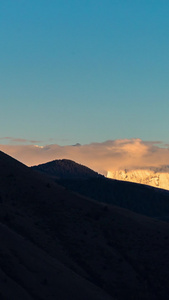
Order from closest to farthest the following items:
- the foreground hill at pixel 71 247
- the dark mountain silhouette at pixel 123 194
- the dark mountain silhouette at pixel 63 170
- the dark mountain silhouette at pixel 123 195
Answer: the foreground hill at pixel 71 247 → the dark mountain silhouette at pixel 123 194 → the dark mountain silhouette at pixel 123 195 → the dark mountain silhouette at pixel 63 170

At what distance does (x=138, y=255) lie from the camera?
62406 millimetres

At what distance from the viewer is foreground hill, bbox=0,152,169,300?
47.7 metres

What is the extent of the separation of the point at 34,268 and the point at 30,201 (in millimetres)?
22041

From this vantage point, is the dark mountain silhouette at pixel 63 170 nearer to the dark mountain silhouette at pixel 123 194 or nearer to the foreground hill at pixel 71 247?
the dark mountain silhouette at pixel 123 194

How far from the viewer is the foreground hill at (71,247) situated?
47656mm

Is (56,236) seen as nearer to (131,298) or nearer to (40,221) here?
(40,221)

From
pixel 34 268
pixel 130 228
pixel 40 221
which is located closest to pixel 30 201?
pixel 40 221

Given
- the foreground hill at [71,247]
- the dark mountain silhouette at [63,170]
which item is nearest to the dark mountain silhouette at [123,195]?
the dark mountain silhouette at [63,170]

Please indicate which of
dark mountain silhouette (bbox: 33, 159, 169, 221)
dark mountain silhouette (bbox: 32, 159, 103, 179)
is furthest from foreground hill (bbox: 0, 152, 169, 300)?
dark mountain silhouette (bbox: 32, 159, 103, 179)

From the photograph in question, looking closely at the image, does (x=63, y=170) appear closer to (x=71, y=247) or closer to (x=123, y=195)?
(x=123, y=195)

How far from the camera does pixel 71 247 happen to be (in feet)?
197

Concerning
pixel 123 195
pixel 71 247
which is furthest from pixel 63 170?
pixel 71 247

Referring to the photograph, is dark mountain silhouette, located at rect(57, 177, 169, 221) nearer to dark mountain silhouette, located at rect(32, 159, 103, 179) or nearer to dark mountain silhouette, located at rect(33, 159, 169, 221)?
dark mountain silhouette, located at rect(33, 159, 169, 221)

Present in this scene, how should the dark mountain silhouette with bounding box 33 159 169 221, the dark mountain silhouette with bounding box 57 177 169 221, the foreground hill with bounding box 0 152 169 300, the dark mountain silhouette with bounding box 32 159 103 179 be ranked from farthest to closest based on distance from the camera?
the dark mountain silhouette with bounding box 32 159 103 179 → the dark mountain silhouette with bounding box 57 177 169 221 → the dark mountain silhouette with bounding box 33 159 169 221 → the foreground hill with bounding box 0 152 169 300
